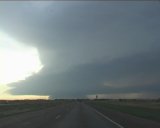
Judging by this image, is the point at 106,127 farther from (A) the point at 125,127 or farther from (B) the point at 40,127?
(B) the point at 40,127

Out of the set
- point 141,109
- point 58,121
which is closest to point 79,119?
point 58,121

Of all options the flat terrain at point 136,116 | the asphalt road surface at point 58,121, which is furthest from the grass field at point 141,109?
the asphalt road surface at point 58,121

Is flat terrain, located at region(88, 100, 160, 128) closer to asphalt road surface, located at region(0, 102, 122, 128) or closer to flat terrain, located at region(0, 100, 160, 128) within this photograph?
flat terrain, located at region(0, 100, 160, 128)

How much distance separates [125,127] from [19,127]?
631 centimetres

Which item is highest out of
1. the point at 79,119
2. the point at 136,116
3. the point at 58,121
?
the point at 136,116

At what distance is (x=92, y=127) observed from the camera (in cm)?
2177

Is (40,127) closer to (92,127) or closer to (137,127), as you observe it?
(92,127)

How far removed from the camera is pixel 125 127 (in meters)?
22.0

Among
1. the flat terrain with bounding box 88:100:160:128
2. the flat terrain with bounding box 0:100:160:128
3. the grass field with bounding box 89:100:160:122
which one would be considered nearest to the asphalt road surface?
the flat terrain with bounding box 0:100:160:128

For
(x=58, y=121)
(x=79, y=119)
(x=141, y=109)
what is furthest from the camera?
(x=141, y=109)

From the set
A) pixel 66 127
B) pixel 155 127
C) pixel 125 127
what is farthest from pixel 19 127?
pixel 155 127

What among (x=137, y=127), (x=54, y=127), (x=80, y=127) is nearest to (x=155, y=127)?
(x=137, y=127)

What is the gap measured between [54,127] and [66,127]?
27.9 inches

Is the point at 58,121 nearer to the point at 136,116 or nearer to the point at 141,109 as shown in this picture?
the point at 136,116
